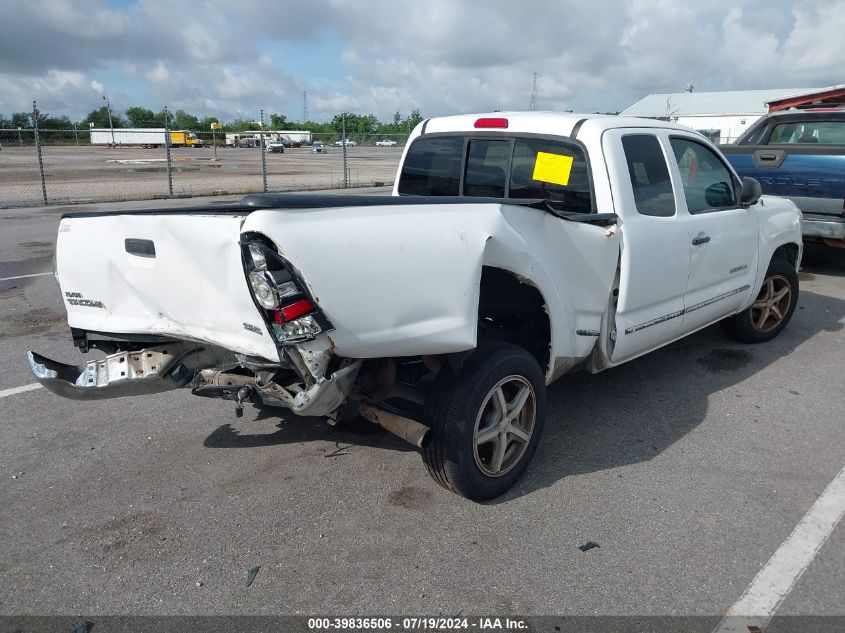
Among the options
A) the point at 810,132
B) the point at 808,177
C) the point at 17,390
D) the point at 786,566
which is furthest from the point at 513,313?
the point at 810,132

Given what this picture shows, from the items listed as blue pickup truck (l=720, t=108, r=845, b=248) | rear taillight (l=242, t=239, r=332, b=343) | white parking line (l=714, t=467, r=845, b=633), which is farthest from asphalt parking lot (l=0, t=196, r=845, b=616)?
blue pickup truck (l=720, t=108, r=845, b=248)

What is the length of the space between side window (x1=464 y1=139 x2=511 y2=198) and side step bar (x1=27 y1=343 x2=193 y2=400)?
218 centimetres

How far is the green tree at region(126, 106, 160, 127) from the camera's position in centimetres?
7051

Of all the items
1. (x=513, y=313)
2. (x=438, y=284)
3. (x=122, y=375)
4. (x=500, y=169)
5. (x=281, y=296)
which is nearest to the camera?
(x=281, y=296)

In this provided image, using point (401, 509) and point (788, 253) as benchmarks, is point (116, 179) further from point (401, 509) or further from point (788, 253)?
point (401, 509)

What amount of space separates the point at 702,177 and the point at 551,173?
1.40m

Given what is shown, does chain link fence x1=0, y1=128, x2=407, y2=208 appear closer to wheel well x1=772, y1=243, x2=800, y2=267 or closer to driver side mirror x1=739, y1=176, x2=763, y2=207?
wheel well x1=772, y1=243, x2=800, y2=267

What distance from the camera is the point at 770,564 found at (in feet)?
9.84

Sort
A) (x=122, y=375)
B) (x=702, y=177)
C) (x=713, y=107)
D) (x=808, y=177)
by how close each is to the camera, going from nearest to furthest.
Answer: (x=122, y=375), (x=702, y=177), (x=808, y=177), (x=713, y=107)

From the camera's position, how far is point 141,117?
70938 mm

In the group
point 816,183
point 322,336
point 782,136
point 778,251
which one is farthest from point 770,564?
point 782,136

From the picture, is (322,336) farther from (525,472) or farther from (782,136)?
(782,136)

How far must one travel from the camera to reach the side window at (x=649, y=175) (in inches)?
162

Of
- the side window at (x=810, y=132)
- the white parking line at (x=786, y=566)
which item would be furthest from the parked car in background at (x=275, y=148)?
the white parking line at (x=786, y=566)
